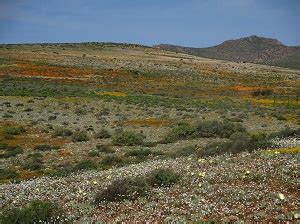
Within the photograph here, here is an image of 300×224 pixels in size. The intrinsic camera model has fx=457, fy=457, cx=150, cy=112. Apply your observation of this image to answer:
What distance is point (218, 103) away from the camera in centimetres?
6166

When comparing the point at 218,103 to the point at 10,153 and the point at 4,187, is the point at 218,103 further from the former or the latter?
the point at 4,187

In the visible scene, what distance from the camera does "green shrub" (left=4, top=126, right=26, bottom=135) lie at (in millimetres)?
36025

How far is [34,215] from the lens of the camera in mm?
13953

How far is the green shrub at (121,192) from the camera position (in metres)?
15.2

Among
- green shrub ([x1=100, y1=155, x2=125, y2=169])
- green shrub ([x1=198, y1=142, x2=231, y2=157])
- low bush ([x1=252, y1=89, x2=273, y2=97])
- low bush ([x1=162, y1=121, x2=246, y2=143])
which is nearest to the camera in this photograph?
green shrub ([x1=198, y1=142, x2=231, y2=157])

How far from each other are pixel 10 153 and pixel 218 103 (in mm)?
37470

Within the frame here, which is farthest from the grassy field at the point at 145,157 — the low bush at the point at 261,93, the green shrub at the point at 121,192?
the low bush at the point at 261,93

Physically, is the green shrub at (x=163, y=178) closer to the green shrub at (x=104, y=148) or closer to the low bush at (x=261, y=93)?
the green shrub at (x=104, y=148)

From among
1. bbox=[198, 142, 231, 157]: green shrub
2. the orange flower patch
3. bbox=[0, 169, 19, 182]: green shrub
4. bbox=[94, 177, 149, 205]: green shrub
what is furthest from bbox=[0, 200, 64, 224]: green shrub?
the orange flower patch

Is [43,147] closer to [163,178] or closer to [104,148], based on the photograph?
[104,148]

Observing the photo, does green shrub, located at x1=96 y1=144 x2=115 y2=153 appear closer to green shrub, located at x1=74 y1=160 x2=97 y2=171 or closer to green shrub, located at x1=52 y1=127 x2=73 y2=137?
green shrub, located at x1=74 y1=160 x2=97 y2=171

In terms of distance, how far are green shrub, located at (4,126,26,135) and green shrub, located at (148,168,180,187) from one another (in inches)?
865

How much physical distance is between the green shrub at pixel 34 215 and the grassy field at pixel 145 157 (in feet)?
0.27

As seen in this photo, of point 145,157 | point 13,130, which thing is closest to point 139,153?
point 145,157
